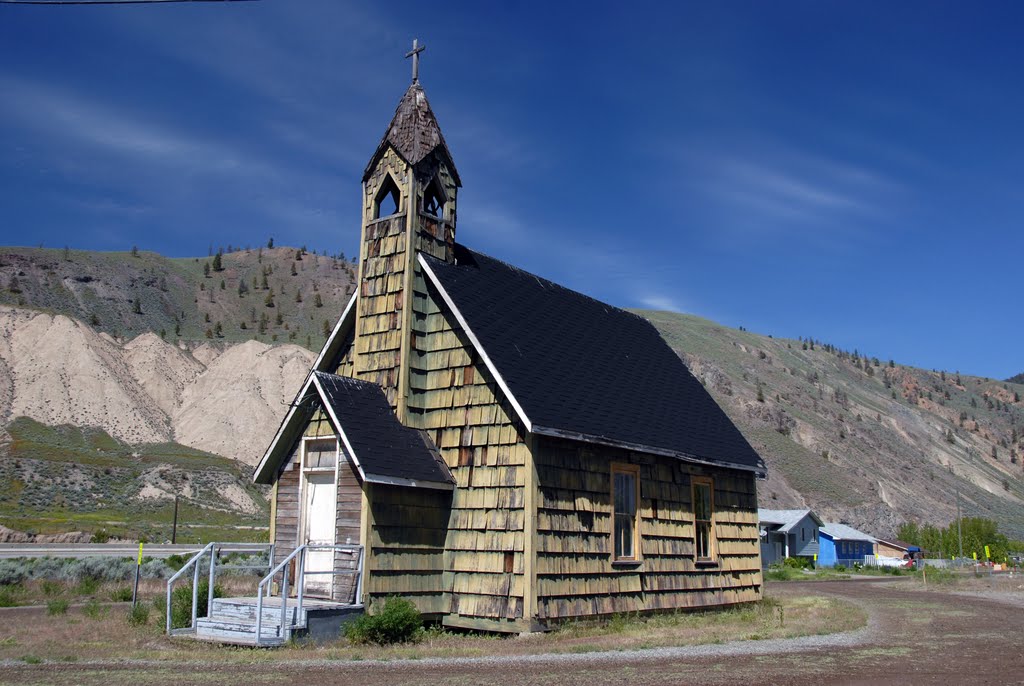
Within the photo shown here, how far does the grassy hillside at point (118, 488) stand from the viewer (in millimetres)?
43281

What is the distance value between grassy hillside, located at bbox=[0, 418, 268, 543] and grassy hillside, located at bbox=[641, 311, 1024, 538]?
41.5 metres

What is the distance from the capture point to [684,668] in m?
11.1

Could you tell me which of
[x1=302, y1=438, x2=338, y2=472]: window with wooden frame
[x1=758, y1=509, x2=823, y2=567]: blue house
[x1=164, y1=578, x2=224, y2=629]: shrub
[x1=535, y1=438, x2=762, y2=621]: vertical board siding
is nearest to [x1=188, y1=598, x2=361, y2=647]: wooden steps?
[x1=164, y1=578, x2=224, y2=629]: shrub

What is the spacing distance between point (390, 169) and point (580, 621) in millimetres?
9533

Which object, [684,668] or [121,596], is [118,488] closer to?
[121,596]

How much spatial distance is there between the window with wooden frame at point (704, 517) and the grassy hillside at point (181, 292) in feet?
190

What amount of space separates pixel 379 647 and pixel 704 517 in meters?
9.07

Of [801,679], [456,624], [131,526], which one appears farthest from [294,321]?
[801,679]

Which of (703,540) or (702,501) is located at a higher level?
(702,501)

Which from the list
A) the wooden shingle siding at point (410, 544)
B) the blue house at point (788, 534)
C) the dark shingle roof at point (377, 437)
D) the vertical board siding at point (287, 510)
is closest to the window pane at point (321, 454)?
the vertical board siding at point (287, 510)

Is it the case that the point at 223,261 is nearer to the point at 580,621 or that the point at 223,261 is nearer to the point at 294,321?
the point at 294,321

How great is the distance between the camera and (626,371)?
20375 millimetres

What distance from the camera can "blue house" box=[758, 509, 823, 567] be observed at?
58156mm

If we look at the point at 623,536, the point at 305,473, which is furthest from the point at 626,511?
the point at 305,473
